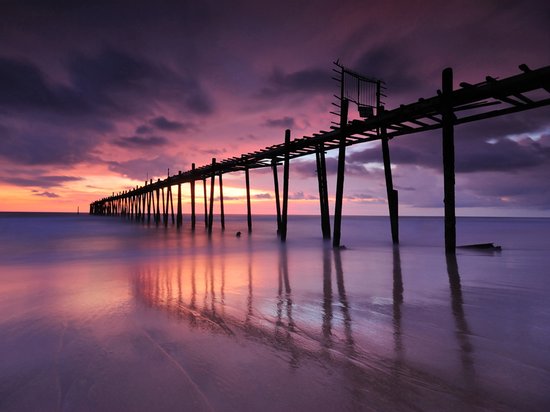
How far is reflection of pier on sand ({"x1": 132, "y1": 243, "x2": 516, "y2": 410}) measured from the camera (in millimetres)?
2279

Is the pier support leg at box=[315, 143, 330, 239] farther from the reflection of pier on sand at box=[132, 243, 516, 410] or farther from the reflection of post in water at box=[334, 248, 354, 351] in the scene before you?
the reflection of pier on sand at box=[132, 243, 516, 410]

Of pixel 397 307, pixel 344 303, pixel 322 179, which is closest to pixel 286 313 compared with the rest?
pixel 344 303

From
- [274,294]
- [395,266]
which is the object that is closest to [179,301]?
[274,294]

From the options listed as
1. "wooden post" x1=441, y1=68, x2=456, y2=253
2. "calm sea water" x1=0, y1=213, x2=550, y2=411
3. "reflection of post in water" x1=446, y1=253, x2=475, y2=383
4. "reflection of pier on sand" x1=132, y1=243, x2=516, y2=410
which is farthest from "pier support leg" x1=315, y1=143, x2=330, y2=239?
"calm sea water" x1=0, y1=213, x2=550, y2=411

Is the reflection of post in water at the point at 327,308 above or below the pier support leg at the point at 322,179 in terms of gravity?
below

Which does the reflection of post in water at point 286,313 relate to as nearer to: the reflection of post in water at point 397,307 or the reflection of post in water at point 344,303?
the reflection of post in water at point 344,303

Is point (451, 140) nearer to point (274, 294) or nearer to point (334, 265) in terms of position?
point (334, 265)

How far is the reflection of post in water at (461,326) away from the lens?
103 inches

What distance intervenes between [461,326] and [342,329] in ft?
4.52

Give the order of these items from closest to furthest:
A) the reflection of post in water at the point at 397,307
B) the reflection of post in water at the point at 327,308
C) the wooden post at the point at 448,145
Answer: the reflection of post in water at the point at 397,307
the reflection of post in water at the point at 327,308
the wooden post at the point at 448,145

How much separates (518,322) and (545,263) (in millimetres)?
7372

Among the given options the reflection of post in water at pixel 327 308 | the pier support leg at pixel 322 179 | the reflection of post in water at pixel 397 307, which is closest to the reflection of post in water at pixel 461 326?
the reflection of post in water at pixel 397 307

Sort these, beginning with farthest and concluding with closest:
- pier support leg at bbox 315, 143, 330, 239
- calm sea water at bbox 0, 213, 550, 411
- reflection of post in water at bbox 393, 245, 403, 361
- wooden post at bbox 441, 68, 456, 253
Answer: pier support leg at bbox 315, 143, 330, 239, wooden post at bbox 441, 68, 456, 253, reflection of post in water at bbox 393, 245, 403, 361, calm sea water at bbox 0, 213, 550, 411

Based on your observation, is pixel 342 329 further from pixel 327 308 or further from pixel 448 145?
pixel 448 145
